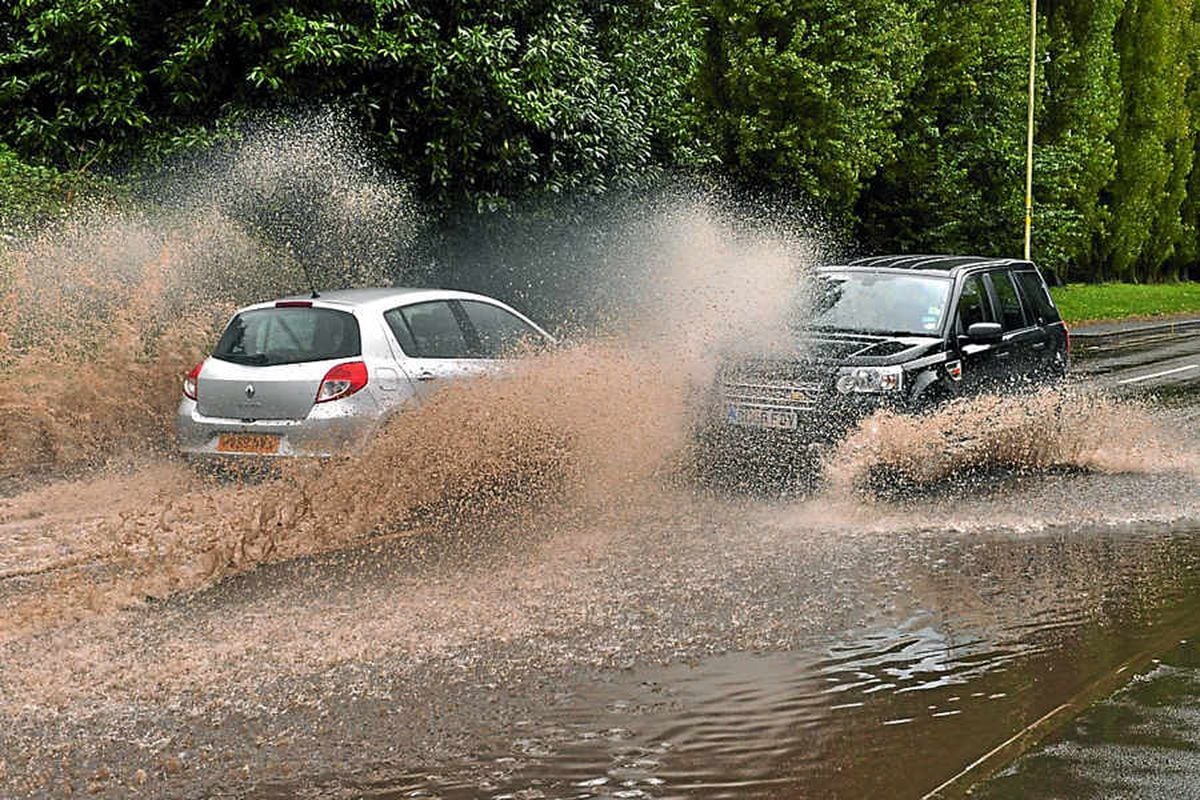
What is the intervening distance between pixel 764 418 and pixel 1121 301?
3300 centimetres

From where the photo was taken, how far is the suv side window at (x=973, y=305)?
11991 mm

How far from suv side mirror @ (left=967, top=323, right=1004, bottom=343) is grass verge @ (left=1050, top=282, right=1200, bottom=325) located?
22.6 m

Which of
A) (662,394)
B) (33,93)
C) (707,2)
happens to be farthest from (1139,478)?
(707,2)

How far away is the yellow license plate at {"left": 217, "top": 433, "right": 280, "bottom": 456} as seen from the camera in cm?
1004

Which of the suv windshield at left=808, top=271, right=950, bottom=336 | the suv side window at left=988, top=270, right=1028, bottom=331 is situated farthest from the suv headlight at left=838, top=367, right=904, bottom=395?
the suv side window at left=988, top=270, right=1028, bottom=331

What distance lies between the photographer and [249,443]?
33.2 ft

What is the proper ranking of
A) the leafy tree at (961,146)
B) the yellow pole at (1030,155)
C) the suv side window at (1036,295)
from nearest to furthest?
the suv side window at (1036,295) → the yellow pole at (1030,155) → the leafy tree at (961,146)

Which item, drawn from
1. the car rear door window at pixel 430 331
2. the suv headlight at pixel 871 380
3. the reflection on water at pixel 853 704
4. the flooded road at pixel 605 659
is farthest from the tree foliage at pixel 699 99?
the reflection on water at pixel 853 704

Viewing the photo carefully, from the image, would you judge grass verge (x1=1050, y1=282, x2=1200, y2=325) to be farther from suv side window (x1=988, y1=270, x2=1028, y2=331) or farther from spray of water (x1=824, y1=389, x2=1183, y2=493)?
spray of water (x1=824, y1=389, x2=1183, y2=493)

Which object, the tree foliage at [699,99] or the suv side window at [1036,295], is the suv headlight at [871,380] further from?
the tree foliage at [699,99]

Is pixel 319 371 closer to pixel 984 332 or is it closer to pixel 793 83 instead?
pixel 984 332

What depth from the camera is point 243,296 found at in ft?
47.3

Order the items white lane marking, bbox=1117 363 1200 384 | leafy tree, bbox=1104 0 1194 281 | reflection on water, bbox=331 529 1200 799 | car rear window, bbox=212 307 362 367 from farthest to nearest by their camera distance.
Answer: leafy tree, bbox=1104 0 1194 281
white lane marking, bbox=1117 363 1200 384
car rear window, bbox=212 307 362 367
reflection on water, bbox=331 529 1200 799

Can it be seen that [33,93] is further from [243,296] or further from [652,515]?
[652,515]
